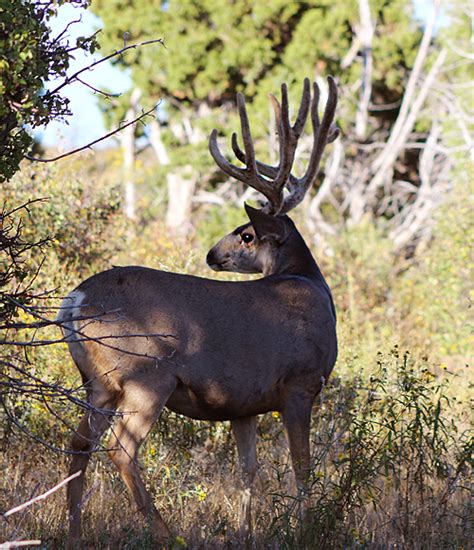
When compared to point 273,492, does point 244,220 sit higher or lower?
higher

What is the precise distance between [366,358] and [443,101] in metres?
13.2

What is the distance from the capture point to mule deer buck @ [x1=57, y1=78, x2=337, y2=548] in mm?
5281

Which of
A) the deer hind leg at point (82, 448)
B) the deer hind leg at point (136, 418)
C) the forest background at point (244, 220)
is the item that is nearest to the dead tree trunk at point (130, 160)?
the forest background at point (244, 220)

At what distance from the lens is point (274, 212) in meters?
7.36

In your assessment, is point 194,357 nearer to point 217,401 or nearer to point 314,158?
point 217,401

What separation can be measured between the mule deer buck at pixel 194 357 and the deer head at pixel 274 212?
513 mm

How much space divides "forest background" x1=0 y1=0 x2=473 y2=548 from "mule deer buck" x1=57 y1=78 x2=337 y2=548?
0.82 ft

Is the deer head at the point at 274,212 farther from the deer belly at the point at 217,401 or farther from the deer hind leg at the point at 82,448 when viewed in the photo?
the deer hind leg at the point at 82,448

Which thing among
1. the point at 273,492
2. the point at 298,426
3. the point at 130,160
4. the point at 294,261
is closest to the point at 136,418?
the point at 298,426

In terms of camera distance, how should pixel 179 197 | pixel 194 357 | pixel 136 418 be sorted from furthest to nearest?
pixel 179 197 < pixel 194 357 < pixel 136 418

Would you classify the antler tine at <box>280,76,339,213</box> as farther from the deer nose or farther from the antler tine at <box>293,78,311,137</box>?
the deer nose

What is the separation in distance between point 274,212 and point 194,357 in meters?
2.23

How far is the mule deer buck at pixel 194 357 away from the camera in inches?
208

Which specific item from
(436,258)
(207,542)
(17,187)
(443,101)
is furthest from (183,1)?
(207,542)
